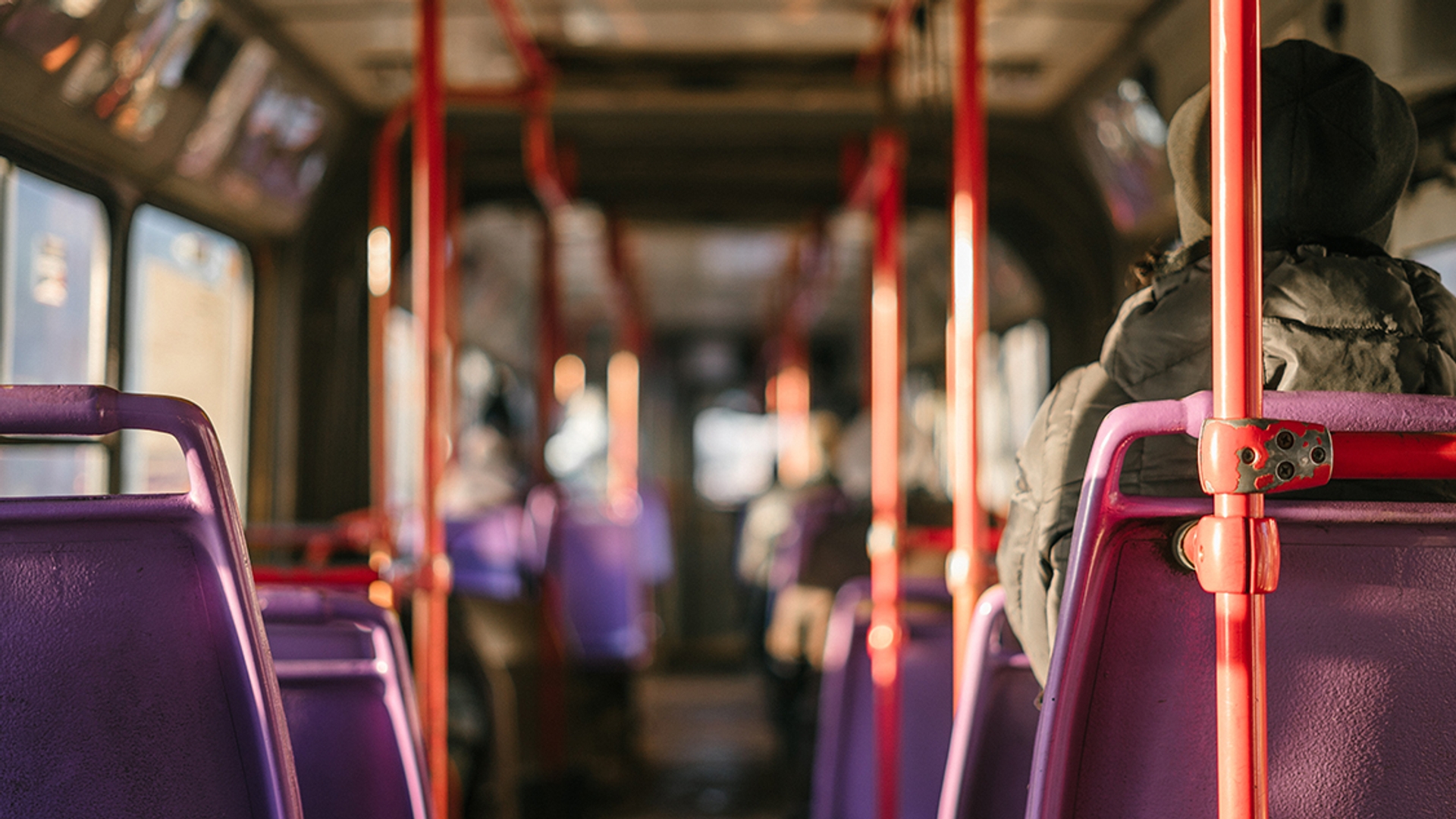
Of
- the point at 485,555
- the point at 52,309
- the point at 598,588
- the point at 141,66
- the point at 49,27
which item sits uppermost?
the point at 141,66

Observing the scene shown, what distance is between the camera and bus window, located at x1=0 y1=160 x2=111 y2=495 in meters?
2.07

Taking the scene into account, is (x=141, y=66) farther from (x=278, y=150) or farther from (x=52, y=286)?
(x=278, y=150)

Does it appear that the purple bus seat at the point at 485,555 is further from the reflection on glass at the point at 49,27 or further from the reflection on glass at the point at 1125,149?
the reflection on glass at the point at 1125,149

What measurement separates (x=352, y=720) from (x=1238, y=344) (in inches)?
50.4

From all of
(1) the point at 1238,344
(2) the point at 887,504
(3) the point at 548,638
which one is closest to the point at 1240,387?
(1) the point at 1238,344

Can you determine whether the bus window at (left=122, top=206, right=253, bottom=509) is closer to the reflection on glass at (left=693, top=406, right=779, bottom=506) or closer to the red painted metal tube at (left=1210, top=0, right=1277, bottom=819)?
the red painted metal tube at (left=1210, top=0, right=1277, bottom=819)

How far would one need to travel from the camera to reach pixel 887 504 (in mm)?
2379

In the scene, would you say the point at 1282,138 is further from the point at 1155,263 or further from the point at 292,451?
the point at 292,451

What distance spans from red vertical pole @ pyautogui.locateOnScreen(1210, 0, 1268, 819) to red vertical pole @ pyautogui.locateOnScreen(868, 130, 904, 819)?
4.19 feet

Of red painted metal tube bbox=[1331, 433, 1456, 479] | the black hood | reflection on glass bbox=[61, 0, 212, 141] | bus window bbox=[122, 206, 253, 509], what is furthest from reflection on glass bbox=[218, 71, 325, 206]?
red painted metal tube bbox=[1331, 433, 1456, 479]

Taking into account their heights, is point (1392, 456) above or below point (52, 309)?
below

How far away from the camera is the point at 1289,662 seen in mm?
985

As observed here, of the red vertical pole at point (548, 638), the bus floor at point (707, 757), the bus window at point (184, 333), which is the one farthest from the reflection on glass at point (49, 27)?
the bus floor at point (707, 757)

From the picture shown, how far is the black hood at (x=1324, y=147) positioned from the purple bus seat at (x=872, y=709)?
1.28 meters
